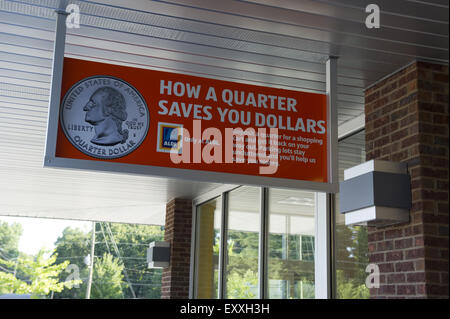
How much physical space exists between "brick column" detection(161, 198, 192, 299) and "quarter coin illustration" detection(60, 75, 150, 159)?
6577 mm

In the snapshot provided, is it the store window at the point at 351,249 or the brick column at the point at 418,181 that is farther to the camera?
the store window at the point at 351,249

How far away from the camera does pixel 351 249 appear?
502 cm

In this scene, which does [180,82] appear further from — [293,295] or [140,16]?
[293,295]

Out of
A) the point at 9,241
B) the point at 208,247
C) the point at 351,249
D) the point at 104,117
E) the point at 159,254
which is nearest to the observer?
the point at 104,117

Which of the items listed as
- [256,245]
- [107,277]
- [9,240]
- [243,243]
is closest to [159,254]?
[243,243]

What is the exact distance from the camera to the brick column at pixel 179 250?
31.6 feet

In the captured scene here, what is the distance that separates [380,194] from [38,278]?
1757 centimetres

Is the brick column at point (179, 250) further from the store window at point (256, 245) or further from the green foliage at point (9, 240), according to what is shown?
the green foliage at point (9, 240)

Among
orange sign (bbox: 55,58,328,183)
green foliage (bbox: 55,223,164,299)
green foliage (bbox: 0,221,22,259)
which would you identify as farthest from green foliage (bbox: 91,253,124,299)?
orange sign (bbox: 55,58,328,183)

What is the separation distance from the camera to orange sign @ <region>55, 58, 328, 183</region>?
3.30 m

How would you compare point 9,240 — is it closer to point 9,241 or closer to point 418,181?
point 9,241

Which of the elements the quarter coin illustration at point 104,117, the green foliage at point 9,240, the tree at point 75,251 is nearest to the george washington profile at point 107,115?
the quarter coin illustration at point 104,117

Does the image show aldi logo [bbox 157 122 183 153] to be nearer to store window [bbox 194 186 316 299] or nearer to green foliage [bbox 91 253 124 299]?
store window [bbox 194 186 316 299]

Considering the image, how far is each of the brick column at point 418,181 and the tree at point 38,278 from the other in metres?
16.6
